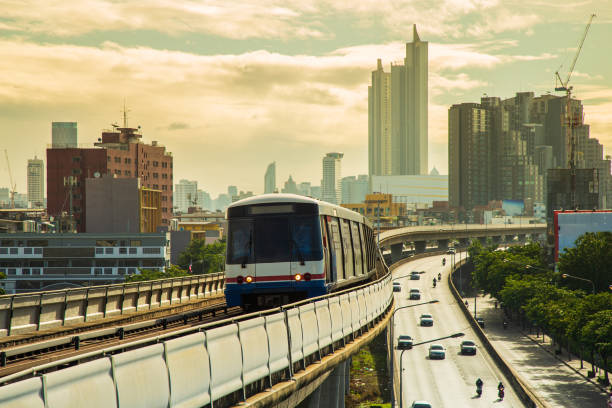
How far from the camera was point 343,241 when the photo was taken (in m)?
29.8

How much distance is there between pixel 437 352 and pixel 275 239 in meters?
61.5

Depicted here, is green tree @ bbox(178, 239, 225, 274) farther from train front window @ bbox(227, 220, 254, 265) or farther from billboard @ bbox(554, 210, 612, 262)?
train front window @ bbox(227, 220, 254, 265)

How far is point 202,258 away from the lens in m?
142

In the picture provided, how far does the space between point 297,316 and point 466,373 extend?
59268 millimetres

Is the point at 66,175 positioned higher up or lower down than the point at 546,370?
higher up

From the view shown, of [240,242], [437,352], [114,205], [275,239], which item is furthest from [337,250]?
[114,205]

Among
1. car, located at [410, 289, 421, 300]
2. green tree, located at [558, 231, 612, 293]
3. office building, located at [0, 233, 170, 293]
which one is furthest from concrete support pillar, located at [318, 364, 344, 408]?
car, located at [410, 289, 421, 300]

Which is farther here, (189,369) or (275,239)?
(275,239)

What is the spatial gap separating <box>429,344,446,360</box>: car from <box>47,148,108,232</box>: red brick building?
11238 cm

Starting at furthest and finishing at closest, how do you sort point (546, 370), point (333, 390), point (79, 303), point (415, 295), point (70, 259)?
1. point (415, 295)
2. point (70, 259)
3. point (546, 370)
4. point (79, 303)
5. point (333, 390)

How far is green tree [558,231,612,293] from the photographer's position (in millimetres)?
87875

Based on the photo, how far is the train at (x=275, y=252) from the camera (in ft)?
81.4

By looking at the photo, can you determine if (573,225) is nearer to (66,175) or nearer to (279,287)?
(279,287)

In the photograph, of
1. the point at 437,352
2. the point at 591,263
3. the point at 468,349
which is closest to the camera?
the point at 437,352
